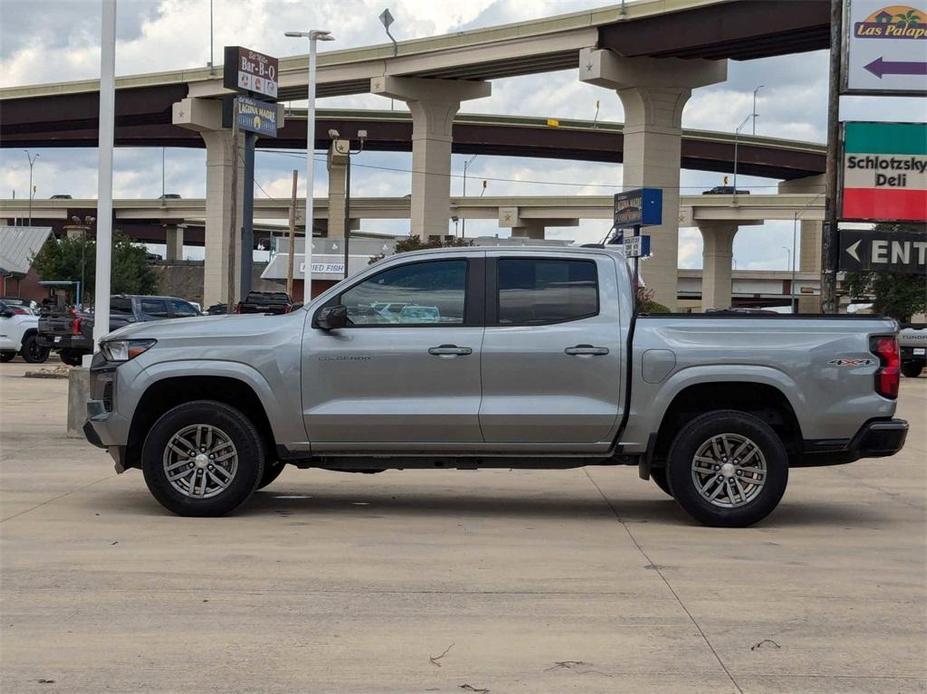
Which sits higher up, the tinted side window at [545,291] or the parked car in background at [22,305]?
the tinted side window at [545,291]

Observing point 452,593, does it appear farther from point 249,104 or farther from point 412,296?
point 249,104

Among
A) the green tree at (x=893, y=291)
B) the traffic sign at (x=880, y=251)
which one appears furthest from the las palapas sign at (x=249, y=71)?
the traffic sign at (x=880, y=251)

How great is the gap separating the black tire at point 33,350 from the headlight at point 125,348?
81.2 feet

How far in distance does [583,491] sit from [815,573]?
158 inches

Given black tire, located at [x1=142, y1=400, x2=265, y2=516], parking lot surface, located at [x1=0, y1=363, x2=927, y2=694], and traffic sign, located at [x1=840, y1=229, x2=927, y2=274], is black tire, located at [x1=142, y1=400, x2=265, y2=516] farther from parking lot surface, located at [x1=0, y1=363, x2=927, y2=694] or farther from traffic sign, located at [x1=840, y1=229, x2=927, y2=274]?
traffic sign, located at [x1=840, y1=229, x2=927, y2=274]

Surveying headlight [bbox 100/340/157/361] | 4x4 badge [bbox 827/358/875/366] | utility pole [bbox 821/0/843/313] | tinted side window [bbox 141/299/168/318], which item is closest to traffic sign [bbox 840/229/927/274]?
utility pole [bbox 821/0/843/313]

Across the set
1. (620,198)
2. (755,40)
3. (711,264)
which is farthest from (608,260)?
(711,264)

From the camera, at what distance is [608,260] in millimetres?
9945

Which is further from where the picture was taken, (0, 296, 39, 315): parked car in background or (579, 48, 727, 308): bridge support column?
(579, 48, 727, 308): bridge support column

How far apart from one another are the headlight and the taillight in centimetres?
547

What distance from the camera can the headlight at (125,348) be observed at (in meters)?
9.88

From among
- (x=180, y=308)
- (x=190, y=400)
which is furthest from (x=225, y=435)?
(x=180, y=308)

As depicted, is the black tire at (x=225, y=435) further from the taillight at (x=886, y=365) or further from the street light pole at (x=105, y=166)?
the street light pole at (x=105, y=166)

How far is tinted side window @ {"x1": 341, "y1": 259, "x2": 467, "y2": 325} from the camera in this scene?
9828 millimetres
